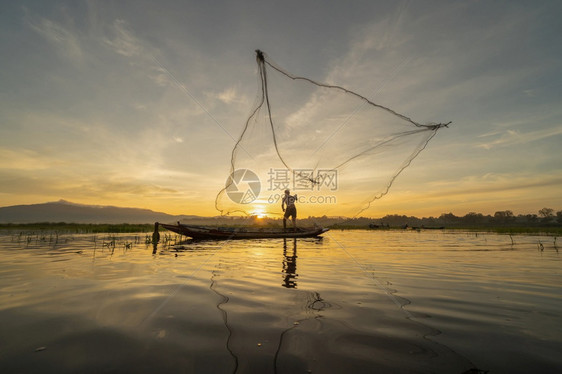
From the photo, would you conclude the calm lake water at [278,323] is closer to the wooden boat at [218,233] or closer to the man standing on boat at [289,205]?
the wooden boat at [218,233]

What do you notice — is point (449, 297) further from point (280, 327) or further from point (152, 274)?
point (152, 274)

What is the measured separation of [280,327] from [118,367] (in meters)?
2.06

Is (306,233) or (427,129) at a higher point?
(427,129)

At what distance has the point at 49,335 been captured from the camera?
3.73 m

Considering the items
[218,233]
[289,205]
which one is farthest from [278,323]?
[289,205]

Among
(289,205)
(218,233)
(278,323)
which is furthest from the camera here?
(289,205)

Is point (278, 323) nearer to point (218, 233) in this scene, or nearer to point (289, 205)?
point (218, 233)

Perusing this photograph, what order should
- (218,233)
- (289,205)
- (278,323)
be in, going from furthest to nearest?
(289,205) → (218,233) → (278,323)

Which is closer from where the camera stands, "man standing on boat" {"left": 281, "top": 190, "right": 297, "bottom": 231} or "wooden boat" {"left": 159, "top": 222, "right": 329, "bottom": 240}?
"wooden boat" {"left": 159, "top": 222, "right": 329, "bottom": 240}

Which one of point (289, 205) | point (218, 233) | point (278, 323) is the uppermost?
point (289, 205)

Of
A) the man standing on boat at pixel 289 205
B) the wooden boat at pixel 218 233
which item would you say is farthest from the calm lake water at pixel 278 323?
the man standing on boat at pixel 289 205

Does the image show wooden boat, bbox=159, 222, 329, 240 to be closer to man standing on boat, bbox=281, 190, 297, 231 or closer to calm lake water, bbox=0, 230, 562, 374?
man standing on boat, bbox=281, 190, 297, 231

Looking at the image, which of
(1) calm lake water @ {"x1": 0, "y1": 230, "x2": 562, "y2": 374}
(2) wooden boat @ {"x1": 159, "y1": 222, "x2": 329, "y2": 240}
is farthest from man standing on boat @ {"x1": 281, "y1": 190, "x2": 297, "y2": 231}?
(1) calm lake water @ {"x1": 0, "y1": 230, "x2": 562, "y2": 374}

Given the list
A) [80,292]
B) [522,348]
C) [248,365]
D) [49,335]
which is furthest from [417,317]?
[80,292]
